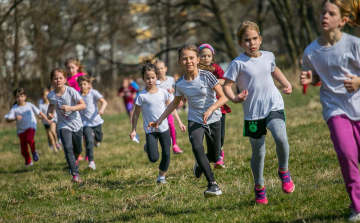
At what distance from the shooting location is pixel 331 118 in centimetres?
438

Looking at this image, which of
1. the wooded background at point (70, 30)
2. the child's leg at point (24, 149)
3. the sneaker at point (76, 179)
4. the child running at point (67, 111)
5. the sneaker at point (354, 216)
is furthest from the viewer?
the wooded background at point (70, 30)

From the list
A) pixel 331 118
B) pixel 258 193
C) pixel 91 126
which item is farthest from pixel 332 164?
pixel 91 126

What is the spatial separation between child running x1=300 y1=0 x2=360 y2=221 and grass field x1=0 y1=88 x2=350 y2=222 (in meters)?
0.55

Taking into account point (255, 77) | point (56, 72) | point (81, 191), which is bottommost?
point (81, 191)

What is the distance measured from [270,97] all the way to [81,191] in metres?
3.61

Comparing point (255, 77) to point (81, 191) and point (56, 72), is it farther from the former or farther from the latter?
point (56, 72)

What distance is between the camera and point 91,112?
400 inches

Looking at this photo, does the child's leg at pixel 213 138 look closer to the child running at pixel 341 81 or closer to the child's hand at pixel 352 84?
the child running at pixel 341 81

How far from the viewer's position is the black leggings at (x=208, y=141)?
5.78m

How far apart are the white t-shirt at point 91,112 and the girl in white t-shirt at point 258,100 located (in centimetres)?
549

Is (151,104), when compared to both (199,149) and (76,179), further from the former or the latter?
(199,149)

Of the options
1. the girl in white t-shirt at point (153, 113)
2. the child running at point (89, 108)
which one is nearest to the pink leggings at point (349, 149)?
the girl in white t-shirt at point (153, 113)

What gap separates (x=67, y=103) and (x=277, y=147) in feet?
14.9

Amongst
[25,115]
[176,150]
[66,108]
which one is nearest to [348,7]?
[66,108]
